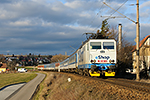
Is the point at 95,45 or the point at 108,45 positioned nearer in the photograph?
the point at 95,45

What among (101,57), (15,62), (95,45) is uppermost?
(95,45)

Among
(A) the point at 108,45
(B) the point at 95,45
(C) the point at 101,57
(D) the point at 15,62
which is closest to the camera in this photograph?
(C) the point at 101,57

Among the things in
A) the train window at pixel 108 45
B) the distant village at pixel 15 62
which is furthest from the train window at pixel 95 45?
the distant village at pixel 15 62

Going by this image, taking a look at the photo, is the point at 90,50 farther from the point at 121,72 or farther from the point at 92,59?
the point at 121,72

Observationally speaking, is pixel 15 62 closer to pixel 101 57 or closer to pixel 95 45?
pixel 95 45

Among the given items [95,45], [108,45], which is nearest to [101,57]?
[95,45]

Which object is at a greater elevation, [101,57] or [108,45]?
[108,45]

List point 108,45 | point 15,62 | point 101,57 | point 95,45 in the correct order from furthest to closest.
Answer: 1. point 15,62
2. point 108,45
3. point 95,45
4. point 101,57

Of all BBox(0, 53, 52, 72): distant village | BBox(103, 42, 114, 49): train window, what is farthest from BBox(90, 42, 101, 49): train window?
BBox(0, 53, 52, 72): distant village

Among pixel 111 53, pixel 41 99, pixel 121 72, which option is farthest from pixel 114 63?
pixel 121 72

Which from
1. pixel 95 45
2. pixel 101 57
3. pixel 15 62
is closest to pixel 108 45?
pixel 95 45

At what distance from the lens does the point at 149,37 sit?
109ft

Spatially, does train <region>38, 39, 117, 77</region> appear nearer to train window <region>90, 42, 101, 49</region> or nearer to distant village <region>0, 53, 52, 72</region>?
train window <region>90, 42, 101, 49</region>

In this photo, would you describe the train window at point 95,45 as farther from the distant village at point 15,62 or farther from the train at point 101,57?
the distant village at point 15,62
